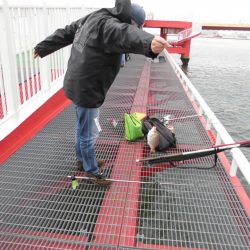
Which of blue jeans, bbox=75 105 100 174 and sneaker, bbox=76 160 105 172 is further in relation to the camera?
sneaker, bbox=76 160 105 172

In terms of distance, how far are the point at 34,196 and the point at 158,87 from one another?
532 cm

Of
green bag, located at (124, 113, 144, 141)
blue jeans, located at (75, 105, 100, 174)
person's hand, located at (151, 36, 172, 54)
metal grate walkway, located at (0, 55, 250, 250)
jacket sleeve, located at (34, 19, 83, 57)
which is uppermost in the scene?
person's hand, located at (151, 36, 172, 54)

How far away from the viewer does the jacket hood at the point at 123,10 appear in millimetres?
2717

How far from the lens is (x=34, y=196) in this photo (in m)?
3.22

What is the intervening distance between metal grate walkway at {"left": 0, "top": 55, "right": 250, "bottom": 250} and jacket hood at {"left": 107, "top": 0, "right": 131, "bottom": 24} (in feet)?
5.56

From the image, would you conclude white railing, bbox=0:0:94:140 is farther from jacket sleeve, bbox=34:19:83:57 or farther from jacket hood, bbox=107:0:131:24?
A: jacket hood, bbox=107:0:131:24

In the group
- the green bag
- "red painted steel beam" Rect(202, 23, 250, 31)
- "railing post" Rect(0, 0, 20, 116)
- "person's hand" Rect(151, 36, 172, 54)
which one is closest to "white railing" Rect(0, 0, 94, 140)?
"railing post" Rect(0, 0, 20, 116)

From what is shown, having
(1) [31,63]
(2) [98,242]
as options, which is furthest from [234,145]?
(1) [31,63]

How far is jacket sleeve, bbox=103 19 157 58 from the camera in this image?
7.61 feet

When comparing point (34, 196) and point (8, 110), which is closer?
point (34, 196)

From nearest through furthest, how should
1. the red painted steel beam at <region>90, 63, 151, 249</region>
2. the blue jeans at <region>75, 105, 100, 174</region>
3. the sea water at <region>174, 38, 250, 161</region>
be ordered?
1. the red painted steel beam at <region>90, 63, 151, 249</region>
2. the blue jeans at <region>75, 105, 100, 174</region>
3. the sea water at <region>174, 38, 250, 161</region>

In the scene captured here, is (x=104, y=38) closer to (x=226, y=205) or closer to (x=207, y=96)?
(x=226, y=205)

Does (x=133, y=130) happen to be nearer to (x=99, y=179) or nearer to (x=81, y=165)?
(x=81, y=165)

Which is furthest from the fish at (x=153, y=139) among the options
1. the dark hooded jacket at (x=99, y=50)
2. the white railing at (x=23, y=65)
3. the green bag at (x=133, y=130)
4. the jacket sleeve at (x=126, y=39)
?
the white railing at (x=23, y=65)
